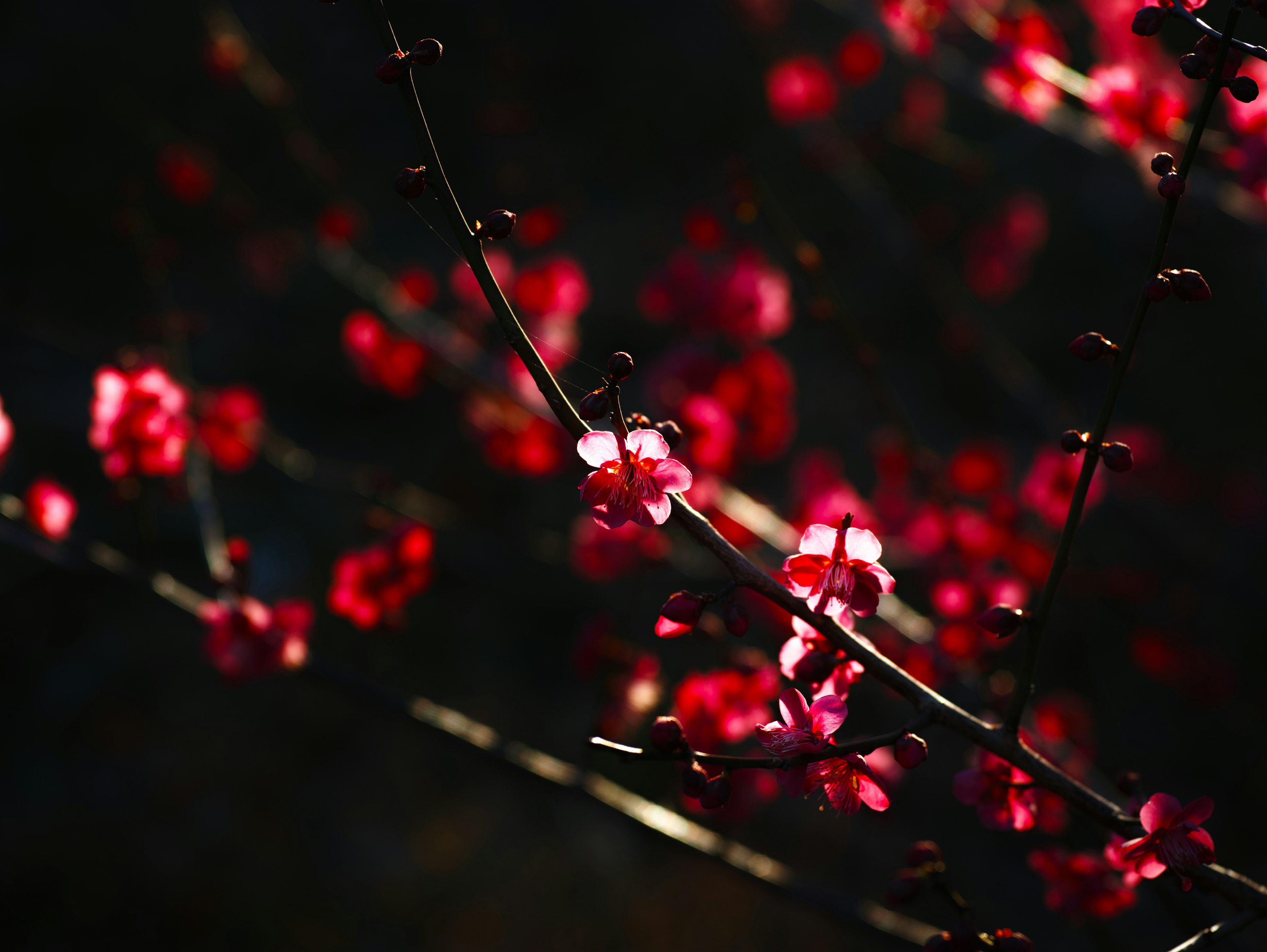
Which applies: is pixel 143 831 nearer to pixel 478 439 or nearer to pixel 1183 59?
pixel 478 439

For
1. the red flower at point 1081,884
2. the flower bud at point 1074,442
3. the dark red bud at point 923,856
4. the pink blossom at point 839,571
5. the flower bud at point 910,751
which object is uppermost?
the flower bud at point 1074,442

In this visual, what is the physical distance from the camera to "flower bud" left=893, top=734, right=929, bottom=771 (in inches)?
35.3

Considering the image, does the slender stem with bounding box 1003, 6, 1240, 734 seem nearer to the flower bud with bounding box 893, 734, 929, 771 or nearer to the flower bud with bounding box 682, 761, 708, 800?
the flower bud with bounding box 893, 734, 929, 771

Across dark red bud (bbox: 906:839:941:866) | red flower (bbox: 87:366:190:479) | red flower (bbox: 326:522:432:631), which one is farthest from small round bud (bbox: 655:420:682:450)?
red flower (bbox: 87:366:190:479)

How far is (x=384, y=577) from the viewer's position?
1.74 m

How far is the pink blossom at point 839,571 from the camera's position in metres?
0.97

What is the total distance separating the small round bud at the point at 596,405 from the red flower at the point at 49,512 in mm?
1357

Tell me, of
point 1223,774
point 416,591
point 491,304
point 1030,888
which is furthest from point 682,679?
point 491,304

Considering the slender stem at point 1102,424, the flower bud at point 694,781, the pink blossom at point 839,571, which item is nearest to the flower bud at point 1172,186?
the slender stem at point 1102,424

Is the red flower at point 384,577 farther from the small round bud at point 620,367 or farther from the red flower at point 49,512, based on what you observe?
the small round bud at point 620,367

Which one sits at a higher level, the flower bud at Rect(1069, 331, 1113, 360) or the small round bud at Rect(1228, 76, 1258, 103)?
the small round bud at Rect(1228, 76, 1258, 103)

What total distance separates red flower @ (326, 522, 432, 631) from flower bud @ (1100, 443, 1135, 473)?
134cm

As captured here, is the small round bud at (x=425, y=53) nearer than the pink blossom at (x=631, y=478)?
No

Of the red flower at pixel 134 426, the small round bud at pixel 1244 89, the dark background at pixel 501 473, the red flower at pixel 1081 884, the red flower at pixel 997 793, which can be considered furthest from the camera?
the dark background at pixel 501 473
